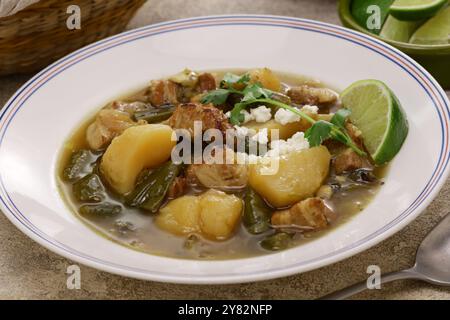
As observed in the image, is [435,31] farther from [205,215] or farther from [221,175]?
[205,215]

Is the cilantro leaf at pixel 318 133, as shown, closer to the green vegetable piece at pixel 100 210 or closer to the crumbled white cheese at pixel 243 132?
the crumbled white cheese at pixel 243 132

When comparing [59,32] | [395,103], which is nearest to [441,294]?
[395,103]

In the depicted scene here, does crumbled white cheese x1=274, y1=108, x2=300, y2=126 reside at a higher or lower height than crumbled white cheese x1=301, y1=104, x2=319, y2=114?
lower

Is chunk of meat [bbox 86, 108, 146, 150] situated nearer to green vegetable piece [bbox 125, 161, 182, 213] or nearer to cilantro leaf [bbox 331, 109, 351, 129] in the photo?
green vegetable piece [bbox 125, 161, 182, 213]

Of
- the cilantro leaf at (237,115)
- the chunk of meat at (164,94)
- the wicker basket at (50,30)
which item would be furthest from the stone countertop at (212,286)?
the wicker basket at (50,30)

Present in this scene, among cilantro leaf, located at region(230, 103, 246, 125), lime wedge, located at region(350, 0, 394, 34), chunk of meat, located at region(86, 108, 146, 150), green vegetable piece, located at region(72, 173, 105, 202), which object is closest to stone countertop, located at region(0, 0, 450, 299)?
green vegetable piece, located at region(72, 173, 105, 202)

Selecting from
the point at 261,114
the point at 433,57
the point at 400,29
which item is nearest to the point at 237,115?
the point at 261,114
